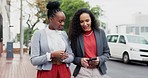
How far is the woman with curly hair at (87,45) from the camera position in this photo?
3154 mm

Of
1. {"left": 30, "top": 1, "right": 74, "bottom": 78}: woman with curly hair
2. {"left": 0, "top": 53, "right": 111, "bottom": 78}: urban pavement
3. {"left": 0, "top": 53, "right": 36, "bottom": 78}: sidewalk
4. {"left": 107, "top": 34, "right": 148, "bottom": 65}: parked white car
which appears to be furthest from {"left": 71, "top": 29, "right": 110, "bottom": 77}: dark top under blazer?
{"left": 107, "top": 34, "right": 148, "bottom": 65}: parked white car

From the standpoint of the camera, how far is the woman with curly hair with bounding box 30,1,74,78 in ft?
9.69

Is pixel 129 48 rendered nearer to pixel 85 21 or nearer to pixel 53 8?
pixel 85 21

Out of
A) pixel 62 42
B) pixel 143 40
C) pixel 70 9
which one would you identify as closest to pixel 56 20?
pixel 62 42

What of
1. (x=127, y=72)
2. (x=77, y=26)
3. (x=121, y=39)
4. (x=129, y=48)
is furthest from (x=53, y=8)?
(x=121, y=39)

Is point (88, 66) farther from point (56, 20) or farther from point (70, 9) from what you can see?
point (70, 9)

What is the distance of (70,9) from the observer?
1470 inches

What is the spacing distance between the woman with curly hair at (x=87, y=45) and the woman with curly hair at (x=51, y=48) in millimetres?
162

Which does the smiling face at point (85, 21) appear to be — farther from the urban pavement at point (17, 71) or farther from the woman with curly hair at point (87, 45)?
the urban pavement at point (17, 71)

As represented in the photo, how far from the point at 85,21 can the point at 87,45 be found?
9.5 inches

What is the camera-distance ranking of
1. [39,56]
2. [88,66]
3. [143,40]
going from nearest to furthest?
[39,56] → [88,66] → [143,40]

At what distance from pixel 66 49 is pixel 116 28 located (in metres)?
42.8

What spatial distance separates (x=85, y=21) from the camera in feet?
10.5

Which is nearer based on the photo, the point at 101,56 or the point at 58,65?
the point at 58,65
